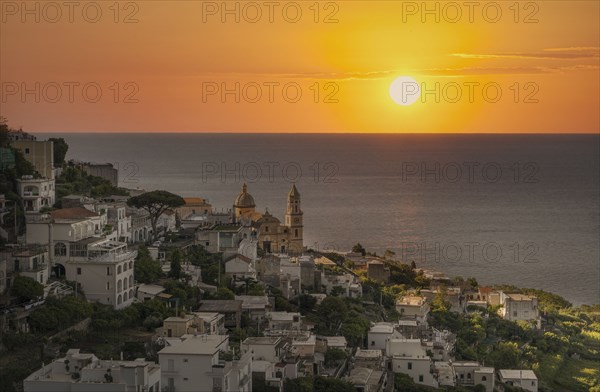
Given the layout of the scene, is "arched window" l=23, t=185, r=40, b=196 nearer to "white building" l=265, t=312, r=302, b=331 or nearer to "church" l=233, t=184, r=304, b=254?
"white building" l=265, t=312, r=302, b=331

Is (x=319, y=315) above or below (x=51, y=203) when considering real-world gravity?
below

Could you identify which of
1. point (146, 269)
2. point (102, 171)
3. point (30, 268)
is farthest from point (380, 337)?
point (102, 171)

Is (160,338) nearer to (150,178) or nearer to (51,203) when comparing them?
(51,203)

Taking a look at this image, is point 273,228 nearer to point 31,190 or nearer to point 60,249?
point 31,190

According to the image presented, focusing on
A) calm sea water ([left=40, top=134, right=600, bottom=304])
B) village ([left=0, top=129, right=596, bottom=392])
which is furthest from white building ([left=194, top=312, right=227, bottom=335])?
calm sea water ([left=40, top=134, right=600, bottom=304])

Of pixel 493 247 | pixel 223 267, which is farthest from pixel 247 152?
pixel 223 267

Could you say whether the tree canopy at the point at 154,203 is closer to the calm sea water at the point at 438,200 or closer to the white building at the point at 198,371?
the white building at the point at 198,371
